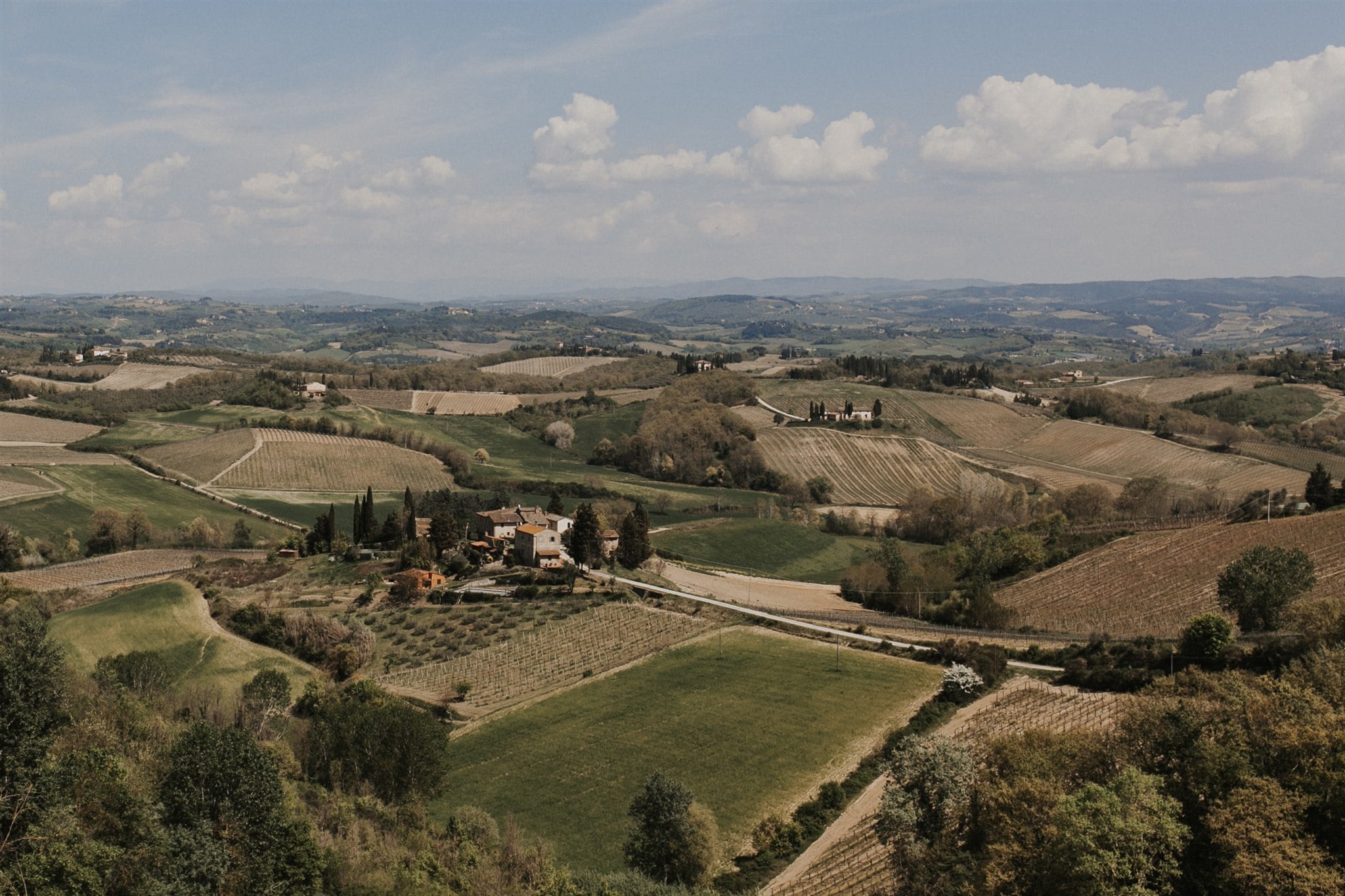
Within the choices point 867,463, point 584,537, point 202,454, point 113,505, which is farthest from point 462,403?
point 584,537

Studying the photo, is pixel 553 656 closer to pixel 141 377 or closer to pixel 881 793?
pixel 881 793

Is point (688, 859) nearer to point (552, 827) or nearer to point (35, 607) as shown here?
point (552, 827)

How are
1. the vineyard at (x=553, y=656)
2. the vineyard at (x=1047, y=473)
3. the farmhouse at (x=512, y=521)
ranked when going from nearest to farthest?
the vineyard at (x=553, y=656)
the farmhouse at (x=512, y=521)
the vineyard at (x=1047, y=473)

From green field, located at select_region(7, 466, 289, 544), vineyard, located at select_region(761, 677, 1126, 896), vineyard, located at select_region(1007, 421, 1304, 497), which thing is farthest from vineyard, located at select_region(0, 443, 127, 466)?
vineyard, located at select_region(1007, 421, 1304, 497)

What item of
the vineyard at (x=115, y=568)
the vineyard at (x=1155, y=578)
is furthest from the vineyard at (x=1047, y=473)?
the vineyard at (x=115, y=568)

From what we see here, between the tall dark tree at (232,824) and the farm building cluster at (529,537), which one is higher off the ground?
the tall dark tree at (232,824)

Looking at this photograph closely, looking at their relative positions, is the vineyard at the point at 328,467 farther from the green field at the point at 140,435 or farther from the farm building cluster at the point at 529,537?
the farm building cluster at the point at 529,537

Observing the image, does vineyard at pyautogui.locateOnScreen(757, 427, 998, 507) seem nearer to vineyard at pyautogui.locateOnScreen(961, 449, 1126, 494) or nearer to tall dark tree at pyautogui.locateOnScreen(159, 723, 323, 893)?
vineyard at pyautogui.locateOnScreen(961, 449, 1126, 494)
